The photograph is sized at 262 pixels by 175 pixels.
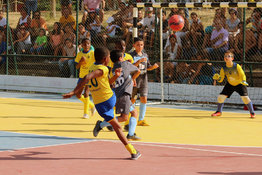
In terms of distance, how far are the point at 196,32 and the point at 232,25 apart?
1200 millimetres

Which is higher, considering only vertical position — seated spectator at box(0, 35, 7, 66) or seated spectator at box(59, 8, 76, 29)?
seated spectator at box(59, 8, 76, 29)

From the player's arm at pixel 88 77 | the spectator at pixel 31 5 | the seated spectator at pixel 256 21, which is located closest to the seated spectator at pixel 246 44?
the seated spectator at pixel 256 21

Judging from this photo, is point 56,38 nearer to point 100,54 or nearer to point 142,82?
point 142,82

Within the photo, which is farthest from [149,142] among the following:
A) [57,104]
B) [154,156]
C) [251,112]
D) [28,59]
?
[28,59]

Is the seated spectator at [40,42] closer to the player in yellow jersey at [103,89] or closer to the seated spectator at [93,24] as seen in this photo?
the seated spectator at [93,24]

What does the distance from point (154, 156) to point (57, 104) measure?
8.84m

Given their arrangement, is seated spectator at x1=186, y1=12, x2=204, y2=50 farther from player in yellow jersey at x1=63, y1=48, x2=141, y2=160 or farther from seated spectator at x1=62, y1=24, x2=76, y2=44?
player in yellow jersey at x1=63, y1=48, x2=141, y2=160

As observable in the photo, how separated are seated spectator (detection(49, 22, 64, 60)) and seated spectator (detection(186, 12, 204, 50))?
206 inches

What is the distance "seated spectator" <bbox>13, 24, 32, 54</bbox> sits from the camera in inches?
882

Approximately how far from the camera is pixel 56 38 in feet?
70.3

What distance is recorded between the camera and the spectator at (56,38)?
21.2m

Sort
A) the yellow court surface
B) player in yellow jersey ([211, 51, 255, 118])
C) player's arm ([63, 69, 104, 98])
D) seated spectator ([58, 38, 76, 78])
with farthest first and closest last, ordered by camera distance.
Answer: seated spectator ([58, 38, 76, 78])
player in yellow jersey ([211, 51, 255, 118])
the yellow court surface
player's arm ([63, 69, 104, 98])

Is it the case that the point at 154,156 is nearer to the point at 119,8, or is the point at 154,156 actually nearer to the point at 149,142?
the point at 149,142

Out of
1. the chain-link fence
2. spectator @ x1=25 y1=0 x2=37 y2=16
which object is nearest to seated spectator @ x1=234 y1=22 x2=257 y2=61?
the chain-link fence
